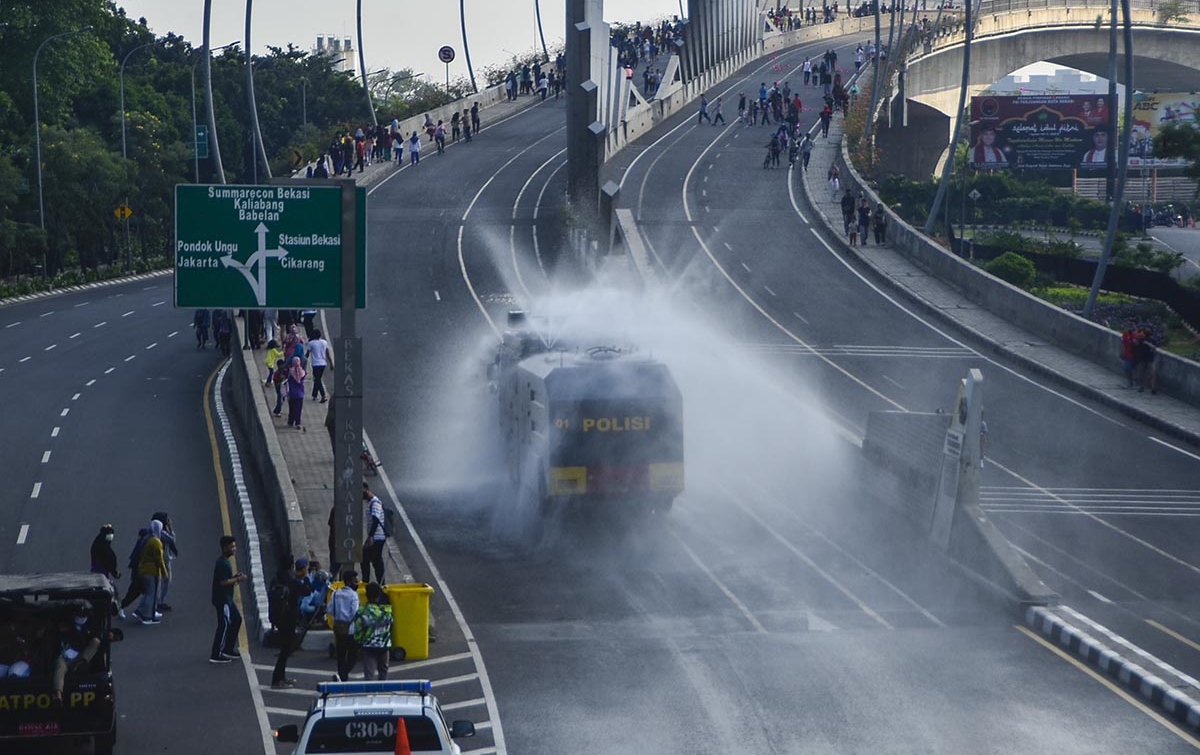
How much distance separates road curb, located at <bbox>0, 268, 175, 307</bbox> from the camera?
6181cm

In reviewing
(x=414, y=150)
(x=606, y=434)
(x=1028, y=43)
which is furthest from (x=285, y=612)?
(x=1028, y=43)

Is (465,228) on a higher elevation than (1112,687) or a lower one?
higher

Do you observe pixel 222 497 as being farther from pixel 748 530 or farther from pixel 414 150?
pixel 414 150

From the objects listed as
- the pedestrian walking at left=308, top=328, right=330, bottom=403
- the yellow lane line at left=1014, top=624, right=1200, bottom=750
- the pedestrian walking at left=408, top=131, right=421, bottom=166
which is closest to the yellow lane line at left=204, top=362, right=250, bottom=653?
the pedestrian walking at left=308, top=328, right=330, bottom=403

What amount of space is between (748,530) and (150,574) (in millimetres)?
9442

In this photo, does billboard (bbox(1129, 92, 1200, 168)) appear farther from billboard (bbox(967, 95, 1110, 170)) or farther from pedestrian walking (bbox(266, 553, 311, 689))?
pedestrian walking (bbox(266, 553, 311, 689))

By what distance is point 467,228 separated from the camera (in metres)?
58.4

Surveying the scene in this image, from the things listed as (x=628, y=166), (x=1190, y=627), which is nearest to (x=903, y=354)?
(x=1190, y=627)

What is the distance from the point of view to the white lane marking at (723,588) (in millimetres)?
20184

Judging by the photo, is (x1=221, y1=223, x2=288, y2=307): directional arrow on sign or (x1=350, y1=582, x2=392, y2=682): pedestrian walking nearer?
(x1=350, y1=582, x2=392, y2=682): pedestrian walking

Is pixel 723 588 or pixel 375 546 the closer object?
pixel 375 546

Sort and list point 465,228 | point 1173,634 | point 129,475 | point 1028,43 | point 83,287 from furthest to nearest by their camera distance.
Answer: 1. point 1028,43
2. point 83,287
3. point 465,228
4. point 129,475
5. point 1173,634

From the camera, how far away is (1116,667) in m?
18.1

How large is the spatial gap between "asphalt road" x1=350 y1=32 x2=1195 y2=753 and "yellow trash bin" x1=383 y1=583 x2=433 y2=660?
2.67ft
